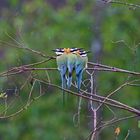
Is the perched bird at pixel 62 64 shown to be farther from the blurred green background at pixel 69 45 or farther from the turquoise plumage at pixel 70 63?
the blurred green background at pixel 69 45

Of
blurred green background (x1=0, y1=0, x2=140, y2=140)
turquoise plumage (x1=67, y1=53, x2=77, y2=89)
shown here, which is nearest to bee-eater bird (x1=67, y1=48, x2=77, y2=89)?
turquoise plumage (x1=67, y1=53, x2=77, y2=89)

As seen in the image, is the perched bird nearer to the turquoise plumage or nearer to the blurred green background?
the turquoise plumage

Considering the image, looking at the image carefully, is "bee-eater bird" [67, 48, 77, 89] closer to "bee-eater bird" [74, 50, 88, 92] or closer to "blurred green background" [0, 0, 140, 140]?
"bee-eater bird" [74, 50, 88, 92]

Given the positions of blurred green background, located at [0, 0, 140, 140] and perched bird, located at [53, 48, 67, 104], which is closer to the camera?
perched bird, located at [53, 48, 67, 104]

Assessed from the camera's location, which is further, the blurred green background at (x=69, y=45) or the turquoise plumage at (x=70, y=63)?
the blurred green background at (x=69, y=45)

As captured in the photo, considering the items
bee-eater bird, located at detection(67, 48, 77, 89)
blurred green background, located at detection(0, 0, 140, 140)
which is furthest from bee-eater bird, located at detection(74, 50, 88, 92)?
blurred green background, located at detection(0, 0, 140, 140)

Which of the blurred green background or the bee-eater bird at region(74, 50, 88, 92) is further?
the blurred green background

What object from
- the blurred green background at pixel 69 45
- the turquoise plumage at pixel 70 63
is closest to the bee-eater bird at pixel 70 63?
the turquoise plumage at pixel 70 63

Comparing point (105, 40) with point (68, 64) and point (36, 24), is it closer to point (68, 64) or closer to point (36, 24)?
point (36, 24)

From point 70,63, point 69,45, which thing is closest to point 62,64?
point 70,63

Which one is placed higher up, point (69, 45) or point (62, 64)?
point (69, 45)

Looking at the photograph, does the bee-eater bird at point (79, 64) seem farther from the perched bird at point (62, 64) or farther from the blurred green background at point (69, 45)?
the blurred green background at point (69, 45)

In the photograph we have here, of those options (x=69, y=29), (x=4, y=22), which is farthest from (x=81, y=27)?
(x=4, y=22)

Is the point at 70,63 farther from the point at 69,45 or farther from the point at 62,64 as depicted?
the point at 69,45
